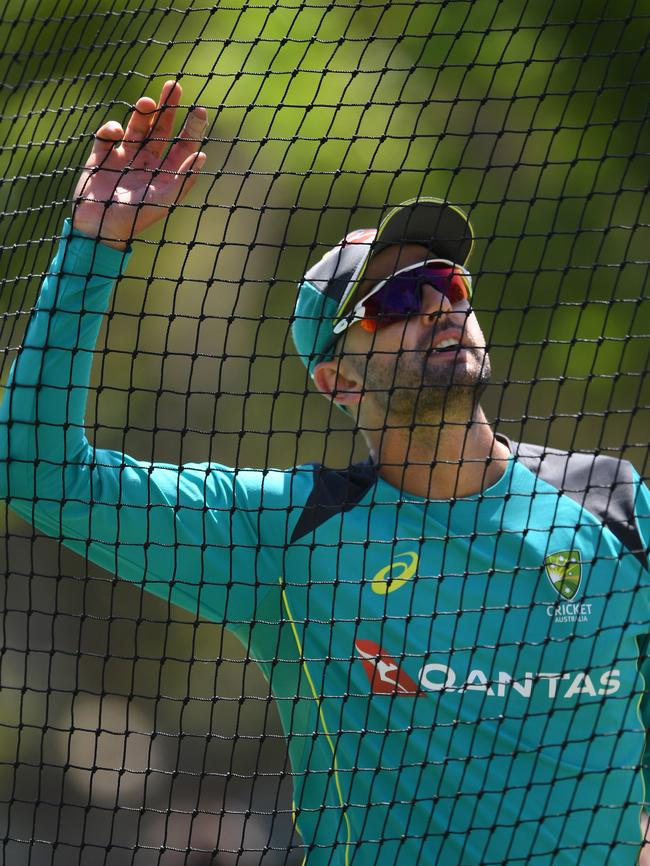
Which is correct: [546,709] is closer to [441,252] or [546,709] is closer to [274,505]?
[274,505]

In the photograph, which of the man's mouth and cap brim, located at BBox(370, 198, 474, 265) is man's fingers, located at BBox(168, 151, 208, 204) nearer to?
cap brim, located at BBox(370, 198, 474, 265)

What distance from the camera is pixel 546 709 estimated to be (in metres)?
1.89

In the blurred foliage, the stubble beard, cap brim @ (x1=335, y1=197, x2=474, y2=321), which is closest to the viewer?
the stubble beard

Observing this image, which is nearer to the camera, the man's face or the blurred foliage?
the man's face

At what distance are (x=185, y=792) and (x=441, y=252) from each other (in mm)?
4176

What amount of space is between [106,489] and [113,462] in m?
0.05

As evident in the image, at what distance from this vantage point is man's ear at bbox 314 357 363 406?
7.07 feet

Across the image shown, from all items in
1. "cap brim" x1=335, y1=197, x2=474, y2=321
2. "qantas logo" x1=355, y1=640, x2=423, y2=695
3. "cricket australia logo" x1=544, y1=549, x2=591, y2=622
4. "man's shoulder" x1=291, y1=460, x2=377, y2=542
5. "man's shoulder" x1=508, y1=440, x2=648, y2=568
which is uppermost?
"cap brim" x1=335, y1=197, x2=474, y2=321

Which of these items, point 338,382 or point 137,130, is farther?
point 338,382

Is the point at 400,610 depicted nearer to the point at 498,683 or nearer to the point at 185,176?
the point at 498,683

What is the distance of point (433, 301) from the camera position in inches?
80.4

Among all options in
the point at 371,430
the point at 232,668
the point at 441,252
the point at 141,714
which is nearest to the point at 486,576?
the point at 371,430

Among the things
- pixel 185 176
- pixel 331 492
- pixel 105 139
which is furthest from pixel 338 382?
pixel 105 139

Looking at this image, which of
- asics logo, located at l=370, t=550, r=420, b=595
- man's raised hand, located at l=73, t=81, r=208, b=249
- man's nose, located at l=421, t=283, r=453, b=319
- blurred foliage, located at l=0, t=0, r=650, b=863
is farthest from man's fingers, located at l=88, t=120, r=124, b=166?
blurred foliage, located at l=0, t=0, r=650, b=863
